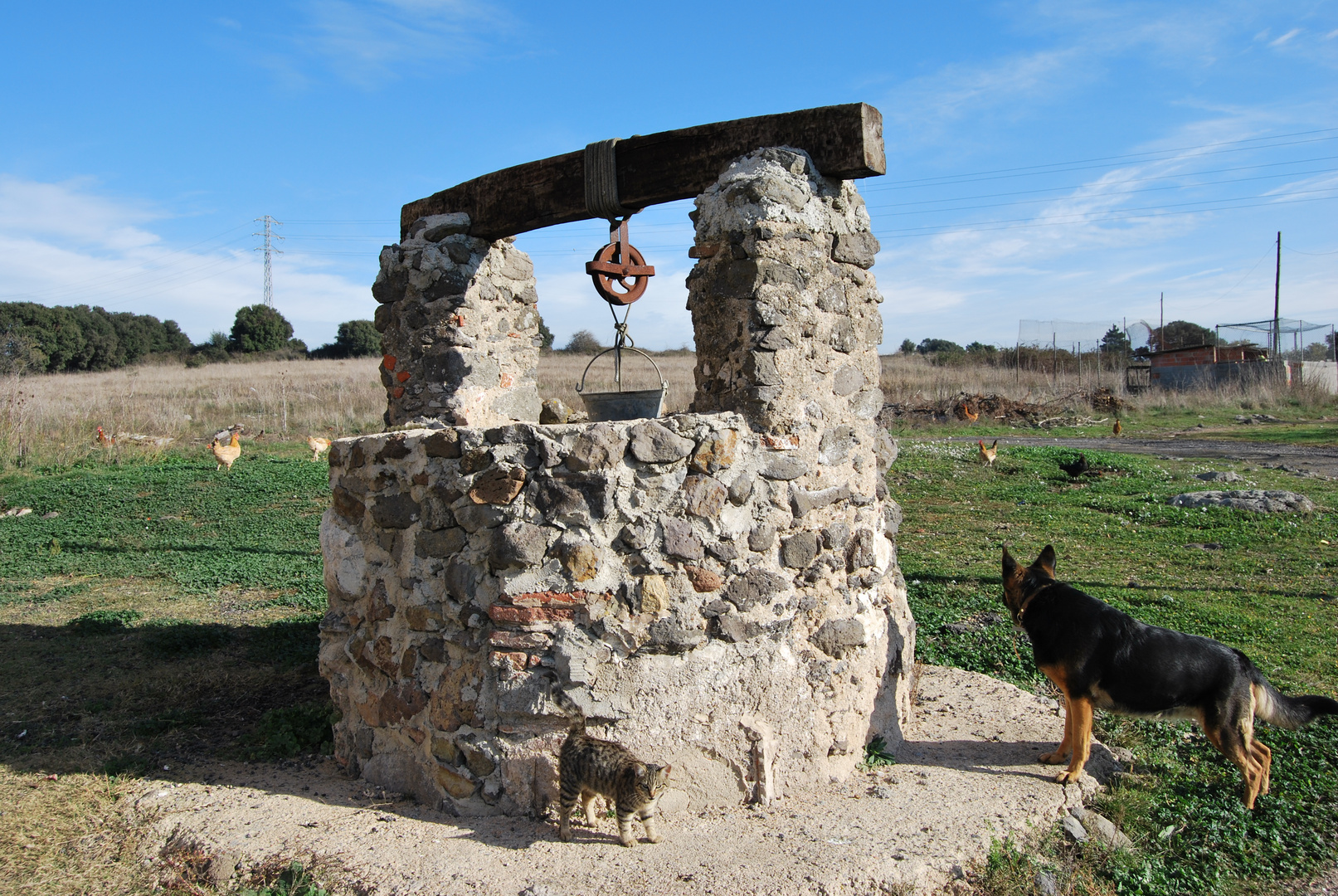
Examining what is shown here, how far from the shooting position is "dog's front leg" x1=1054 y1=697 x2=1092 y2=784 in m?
4.18

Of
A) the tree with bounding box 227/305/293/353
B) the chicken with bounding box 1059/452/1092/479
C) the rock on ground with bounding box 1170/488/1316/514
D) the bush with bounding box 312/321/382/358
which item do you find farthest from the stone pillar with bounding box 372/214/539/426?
the tree with bounding box 227/305/293/353

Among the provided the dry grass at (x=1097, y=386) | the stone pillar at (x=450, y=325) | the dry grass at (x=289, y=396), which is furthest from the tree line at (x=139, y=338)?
the stone pillar at (x=450, y=325)

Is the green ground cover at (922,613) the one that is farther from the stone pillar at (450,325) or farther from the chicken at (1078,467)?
the stone pillar at (450,325)

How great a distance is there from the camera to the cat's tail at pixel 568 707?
366 cm

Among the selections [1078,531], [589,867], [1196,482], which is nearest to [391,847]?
[589,867]

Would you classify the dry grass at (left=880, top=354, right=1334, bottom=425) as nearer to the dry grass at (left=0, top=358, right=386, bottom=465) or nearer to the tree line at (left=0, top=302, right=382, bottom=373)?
the dry grass at (left=0, top=358, right=386, bottom=465)

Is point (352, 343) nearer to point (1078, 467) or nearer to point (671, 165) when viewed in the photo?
point (1078, 467)

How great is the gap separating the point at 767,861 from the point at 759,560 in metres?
1.25

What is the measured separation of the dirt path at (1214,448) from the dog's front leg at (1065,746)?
41.9ft

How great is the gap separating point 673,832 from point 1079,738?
2.05 m

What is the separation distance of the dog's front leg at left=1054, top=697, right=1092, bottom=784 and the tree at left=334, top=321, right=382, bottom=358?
4300 centimetres

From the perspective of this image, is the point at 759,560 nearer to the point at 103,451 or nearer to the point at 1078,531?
the point at 1078,531

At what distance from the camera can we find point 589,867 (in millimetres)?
3369

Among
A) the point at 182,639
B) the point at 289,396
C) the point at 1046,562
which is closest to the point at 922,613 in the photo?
the point at 1046,562
